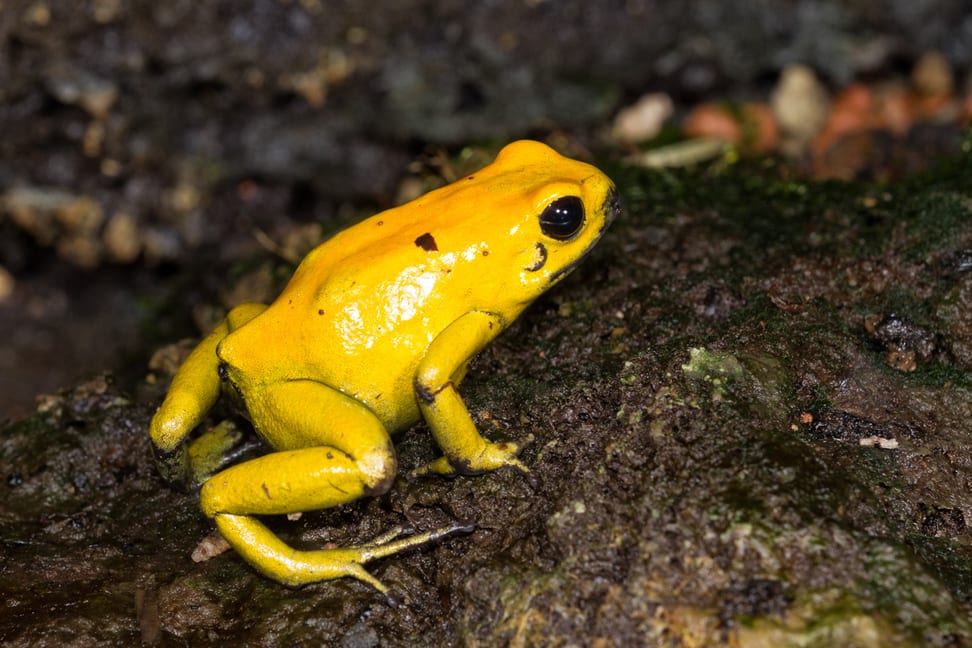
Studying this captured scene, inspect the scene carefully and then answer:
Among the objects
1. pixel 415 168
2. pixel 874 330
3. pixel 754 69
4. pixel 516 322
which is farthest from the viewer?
pixel 754 69

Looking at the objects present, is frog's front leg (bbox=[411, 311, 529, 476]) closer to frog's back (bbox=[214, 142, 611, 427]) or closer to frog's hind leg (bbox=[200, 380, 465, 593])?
frog's back (bbox=[214, 142, 611, 427])

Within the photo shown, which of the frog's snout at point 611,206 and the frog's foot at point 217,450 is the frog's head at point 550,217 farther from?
the frog's foot at point 217,450

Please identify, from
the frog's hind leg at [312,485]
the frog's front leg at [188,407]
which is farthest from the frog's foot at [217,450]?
the frog's hind leg at [312,485]

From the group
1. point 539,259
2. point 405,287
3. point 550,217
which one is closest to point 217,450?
point 405,287

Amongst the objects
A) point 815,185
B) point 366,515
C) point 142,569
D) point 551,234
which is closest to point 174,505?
point 142,569

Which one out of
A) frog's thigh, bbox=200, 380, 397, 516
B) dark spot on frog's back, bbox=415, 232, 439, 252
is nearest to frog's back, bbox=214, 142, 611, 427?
dark spot on frog's back, bbox=415, 232, 439, 252

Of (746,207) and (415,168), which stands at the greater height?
(415,168)

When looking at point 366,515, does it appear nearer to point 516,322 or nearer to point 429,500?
point 429,500
